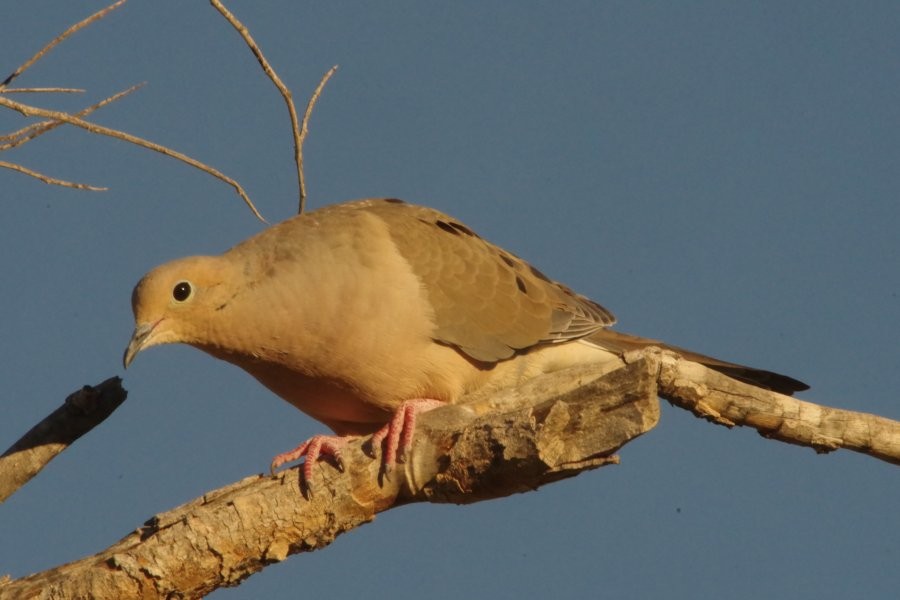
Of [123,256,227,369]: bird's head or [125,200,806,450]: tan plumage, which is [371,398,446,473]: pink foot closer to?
[125,200,806,450]: tan plumage

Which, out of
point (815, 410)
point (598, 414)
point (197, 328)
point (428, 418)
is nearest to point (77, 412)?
point (197, 328)

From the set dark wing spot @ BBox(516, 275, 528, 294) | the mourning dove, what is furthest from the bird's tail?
dark wing spot @ BBox(516, 275, 528, 294)

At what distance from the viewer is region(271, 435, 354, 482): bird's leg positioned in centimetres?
451

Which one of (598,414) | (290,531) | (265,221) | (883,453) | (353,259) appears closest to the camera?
(598,414)

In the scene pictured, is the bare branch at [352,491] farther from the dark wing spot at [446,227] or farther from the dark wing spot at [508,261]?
the dark wing spot at [508,261]

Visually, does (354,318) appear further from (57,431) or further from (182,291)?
(57,431)

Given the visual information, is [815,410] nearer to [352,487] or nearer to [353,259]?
[352,487]

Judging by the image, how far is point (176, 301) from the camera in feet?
17.4

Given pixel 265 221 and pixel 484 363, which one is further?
pixel 484 363

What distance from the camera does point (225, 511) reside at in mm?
4266

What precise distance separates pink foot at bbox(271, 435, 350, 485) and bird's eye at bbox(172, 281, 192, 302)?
1.00 metres

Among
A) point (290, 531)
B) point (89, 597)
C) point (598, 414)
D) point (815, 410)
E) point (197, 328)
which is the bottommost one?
point (89, 597)

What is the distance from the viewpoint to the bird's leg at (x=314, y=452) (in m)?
4.51

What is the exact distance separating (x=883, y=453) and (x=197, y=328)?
316 cm
